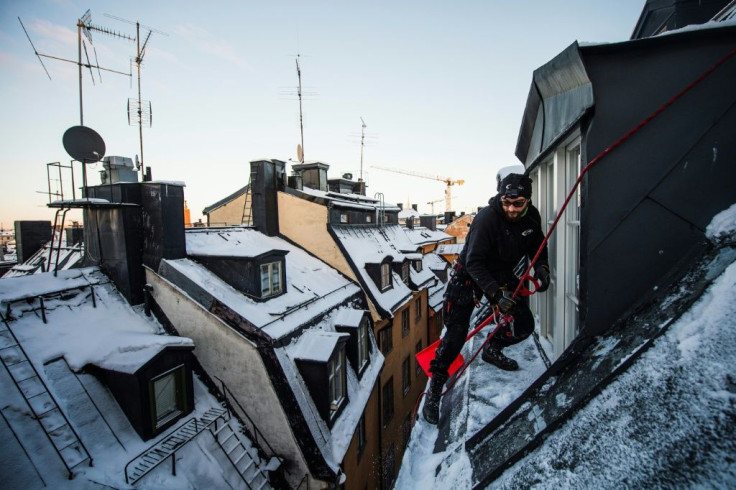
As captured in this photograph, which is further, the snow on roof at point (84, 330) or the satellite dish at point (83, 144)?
the satellite dish at point (83, 144)

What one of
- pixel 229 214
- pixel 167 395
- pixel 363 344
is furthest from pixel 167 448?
pixel 229 214

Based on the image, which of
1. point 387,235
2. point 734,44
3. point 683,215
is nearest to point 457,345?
point 683,215

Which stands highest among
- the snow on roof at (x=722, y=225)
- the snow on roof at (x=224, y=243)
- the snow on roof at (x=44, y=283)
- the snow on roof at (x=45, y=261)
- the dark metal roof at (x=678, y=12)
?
the dark metal roof at (x=678, y=12)

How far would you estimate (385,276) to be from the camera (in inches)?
613

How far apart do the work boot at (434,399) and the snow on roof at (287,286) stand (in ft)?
14.4

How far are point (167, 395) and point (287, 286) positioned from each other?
14.5 ft

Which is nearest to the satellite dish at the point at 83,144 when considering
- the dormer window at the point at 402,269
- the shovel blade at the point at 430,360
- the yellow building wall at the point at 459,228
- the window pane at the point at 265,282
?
the window pane at the point at 265,282

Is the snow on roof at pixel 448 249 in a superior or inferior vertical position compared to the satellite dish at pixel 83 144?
inferior

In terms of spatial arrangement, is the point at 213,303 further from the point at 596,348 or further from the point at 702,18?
the point at 702,18

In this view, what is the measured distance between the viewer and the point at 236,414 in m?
8.32

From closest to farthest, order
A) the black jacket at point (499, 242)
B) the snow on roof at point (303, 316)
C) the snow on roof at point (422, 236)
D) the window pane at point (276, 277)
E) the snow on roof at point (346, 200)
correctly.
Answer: the black jacket at point (499, 242) < the snow on roof at point (303, 316) < the window pane at point (276, 277) < the snow on roof at point (346, 200) < the snow on roof at point (422, 236)

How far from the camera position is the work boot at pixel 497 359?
180 inches

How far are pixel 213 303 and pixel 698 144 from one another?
8.84m

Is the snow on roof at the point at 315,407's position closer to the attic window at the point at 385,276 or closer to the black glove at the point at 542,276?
the attic window at the point at 385,276
